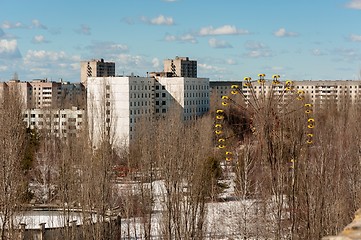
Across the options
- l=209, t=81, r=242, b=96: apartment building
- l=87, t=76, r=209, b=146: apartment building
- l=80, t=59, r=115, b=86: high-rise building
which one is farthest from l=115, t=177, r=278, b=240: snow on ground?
l=80, t=59, r=115, b=86: high-rise building

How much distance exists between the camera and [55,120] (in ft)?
139

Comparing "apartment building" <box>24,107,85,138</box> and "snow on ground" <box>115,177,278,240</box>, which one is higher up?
"apartment building" <box>24,107,85,138</box>

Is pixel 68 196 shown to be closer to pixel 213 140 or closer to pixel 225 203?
pixel 225 203

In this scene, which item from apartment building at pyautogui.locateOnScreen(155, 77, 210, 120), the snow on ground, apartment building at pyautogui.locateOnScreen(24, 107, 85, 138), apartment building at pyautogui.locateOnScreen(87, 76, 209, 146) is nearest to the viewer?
the snow on ground

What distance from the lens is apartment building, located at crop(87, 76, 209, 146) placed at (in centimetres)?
4075

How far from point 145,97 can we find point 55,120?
21.6 feet

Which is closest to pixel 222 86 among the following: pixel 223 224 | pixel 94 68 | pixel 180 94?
pixel 94 68

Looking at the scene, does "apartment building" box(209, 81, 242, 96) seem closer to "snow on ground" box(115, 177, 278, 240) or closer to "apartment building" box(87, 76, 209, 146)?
"apartment building" box(87, 76, 209, 146)

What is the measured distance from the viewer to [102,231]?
1499 centimetres

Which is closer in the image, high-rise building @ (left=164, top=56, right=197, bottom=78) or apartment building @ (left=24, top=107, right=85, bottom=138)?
apartment building @ (left=24, top=107, right=85, bottom=138)

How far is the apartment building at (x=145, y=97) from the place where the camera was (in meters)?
40.8

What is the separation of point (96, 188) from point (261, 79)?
23.0ft

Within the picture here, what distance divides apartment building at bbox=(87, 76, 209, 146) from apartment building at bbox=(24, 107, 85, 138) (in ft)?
7.91

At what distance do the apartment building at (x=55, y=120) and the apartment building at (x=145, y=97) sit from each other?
2.41m
